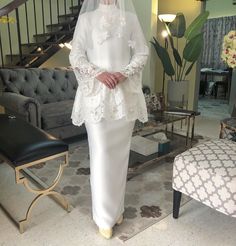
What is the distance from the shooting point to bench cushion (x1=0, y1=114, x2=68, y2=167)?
161 cm

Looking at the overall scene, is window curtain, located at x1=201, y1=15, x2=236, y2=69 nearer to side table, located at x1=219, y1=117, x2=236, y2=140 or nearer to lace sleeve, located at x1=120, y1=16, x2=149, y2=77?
side table, located at x1=219, y1=117, x2=236, y2=140

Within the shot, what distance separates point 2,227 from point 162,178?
4.56ft

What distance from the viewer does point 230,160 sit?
167cm

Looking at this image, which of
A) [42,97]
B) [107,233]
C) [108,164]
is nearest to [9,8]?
[42,97]

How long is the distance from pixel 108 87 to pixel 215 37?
6900mm

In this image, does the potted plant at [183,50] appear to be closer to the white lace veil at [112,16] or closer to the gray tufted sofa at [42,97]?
the gray tufted sofa at [42,97]

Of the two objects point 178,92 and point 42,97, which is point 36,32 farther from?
point 178,92

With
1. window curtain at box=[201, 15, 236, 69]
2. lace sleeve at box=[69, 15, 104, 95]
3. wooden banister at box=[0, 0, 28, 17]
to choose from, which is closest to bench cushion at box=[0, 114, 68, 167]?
lace sleeve at box=[69, 15, 104, 95]

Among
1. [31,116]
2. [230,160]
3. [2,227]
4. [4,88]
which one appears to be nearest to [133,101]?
[230,160]

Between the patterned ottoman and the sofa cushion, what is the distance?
1.62m

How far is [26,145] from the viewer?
167 cm

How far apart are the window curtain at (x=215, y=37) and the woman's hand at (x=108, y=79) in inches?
252

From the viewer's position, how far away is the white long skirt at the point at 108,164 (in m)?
1.62

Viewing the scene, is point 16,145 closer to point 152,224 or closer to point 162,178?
point 152,224
